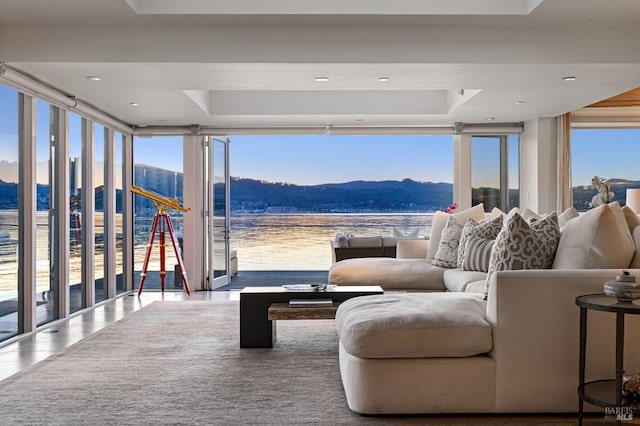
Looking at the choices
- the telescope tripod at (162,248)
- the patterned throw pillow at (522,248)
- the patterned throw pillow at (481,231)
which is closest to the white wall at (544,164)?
the patterned throw pillow at (481,231)

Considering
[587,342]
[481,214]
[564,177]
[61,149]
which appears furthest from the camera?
[564,177]

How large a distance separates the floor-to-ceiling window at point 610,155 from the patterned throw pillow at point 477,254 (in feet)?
15.6

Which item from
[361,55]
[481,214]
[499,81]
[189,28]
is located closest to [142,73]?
[189,28]

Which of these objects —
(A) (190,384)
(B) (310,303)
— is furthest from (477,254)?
(A) (190,384)

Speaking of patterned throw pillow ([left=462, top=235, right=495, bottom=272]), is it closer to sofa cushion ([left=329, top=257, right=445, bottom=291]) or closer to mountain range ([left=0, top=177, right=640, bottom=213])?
sofa cushion ([left=329, top=257, right=445, bottom=291])

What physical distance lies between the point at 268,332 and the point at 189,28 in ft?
7.65

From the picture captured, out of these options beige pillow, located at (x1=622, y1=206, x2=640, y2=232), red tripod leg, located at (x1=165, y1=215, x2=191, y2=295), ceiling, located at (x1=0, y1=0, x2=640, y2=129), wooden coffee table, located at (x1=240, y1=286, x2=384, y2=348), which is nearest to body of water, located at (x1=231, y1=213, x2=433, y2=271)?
red tripod leg, located at (x1=165, y1=215, x2=191, y2=295)

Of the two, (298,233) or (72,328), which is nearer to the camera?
(72,328)

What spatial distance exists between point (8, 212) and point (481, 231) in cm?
390

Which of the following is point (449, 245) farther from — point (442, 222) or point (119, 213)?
point (119, 213)

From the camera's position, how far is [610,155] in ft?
30.1

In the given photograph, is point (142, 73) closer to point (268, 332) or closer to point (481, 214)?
point (268, 332)

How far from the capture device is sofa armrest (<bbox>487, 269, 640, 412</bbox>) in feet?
9.29

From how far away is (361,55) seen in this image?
180 inches
